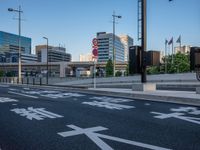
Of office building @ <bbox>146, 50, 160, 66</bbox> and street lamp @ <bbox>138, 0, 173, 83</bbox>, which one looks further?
street lamp @ <bbox>138, 0, 173, 83</bbox>

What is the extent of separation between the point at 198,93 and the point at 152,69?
66.1 m

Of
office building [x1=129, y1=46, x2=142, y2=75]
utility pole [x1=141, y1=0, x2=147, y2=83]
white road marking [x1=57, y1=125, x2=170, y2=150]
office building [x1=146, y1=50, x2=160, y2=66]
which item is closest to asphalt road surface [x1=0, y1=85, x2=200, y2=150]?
white road marking [x1=57, y1=125, x2=170, y2=150]

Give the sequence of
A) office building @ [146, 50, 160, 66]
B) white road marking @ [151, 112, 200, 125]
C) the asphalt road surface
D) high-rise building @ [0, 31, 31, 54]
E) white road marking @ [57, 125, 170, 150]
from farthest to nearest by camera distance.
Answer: high-rise building @ [0, 31, 31, 54]
office building @ [146, 50, 160, 66]
white road marking @ [151, 112, 200, 125]
the asphalt road surface
white road marking @ [57, 125, 170, 150]

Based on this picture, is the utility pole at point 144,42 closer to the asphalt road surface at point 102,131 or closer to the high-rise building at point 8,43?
the asphalt road surface at point 102,131

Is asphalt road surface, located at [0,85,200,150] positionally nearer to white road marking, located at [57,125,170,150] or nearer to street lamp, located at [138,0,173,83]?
white road marking, located at [57,125,170,150]

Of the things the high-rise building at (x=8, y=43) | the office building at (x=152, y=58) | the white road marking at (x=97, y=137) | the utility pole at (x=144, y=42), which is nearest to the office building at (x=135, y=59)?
the utility pole at (x=144, y=42)

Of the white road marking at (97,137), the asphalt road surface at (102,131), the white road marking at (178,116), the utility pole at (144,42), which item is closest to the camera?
the white road marking at (97,137)

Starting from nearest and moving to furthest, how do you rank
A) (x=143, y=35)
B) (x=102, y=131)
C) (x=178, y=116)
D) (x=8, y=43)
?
(x=102, y=131), (x=178, y=116), (x=143, y=35), (x=8, y=43)

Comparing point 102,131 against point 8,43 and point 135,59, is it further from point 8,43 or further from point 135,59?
point 8,43


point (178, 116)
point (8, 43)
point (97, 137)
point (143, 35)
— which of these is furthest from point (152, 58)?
point (8, 43)

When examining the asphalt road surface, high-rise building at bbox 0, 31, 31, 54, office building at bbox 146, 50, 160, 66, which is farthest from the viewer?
high-rise building at bbox 0, 31, 31, 54

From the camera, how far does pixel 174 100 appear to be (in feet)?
36.5

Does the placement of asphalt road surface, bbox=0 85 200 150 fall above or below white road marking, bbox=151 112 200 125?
below

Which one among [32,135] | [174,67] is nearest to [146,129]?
[32,135]
